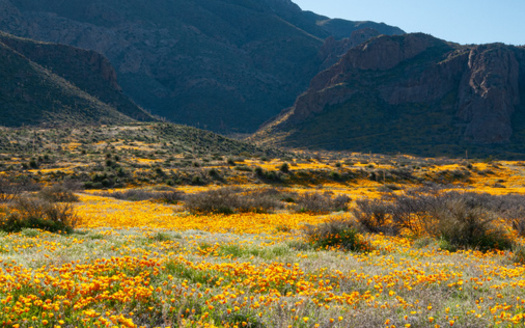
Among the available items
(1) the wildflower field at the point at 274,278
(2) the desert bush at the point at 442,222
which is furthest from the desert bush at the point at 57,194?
(2) the desert bush at the point at 442,222

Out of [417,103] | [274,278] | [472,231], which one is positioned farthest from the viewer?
[417,103]

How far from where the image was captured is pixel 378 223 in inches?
469

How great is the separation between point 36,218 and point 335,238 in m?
8.65

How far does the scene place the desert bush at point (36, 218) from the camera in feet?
31.7

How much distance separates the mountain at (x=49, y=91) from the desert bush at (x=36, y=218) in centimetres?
6762

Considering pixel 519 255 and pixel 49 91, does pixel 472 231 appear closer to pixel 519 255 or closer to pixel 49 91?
pixel 519 255

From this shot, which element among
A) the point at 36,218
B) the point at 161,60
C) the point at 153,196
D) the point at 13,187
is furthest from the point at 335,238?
the point at 161,60

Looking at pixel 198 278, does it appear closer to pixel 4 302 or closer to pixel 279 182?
pixel 4 302

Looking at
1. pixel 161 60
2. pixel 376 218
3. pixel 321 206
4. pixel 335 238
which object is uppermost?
pixel 161 60

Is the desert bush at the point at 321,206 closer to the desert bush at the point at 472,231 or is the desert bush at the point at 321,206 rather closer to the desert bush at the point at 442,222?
the desert bush at the point at 442,222

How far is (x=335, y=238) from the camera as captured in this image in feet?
28.1

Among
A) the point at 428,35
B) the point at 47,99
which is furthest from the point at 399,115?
the point at 47,99

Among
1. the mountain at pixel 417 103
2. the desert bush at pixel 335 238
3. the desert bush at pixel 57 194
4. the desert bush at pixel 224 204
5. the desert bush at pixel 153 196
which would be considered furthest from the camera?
the mountain at pixel 417 103

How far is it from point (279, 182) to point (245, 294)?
108 ft
